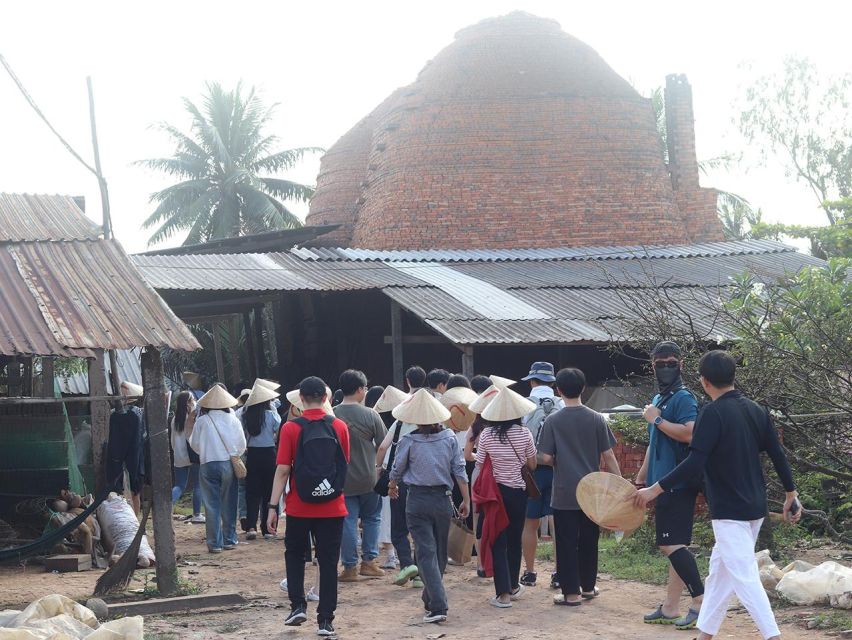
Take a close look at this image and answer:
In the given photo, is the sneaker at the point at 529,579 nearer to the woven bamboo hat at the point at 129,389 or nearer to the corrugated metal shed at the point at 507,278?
the corrugated metal shed at the point at 507,278

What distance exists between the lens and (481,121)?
77.4ft

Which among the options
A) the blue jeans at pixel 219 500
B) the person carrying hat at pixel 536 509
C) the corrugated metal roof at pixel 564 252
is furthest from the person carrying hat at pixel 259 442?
the corrugated metal roof at pixel 564 252

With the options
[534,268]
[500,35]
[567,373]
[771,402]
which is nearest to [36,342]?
[567,373]

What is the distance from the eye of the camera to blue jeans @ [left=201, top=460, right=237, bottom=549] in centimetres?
1054

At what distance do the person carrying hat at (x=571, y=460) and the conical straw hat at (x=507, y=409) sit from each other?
0.22m

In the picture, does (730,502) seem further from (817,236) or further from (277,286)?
(817,236)

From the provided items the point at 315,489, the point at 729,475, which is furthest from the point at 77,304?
the point at 729,475

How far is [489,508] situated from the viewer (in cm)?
768

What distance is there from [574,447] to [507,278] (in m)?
11.3

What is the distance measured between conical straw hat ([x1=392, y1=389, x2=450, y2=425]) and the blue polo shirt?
1.58 metres

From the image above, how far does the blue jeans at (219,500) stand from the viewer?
10539 millimetres

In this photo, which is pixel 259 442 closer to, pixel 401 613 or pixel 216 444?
pixel 216 444

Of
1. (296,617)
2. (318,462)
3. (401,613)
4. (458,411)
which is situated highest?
(458,411)

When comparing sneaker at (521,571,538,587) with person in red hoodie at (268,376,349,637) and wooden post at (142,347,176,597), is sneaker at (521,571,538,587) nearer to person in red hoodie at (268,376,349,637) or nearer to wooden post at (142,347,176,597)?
person in red hoodie at (268,376,349,637)
